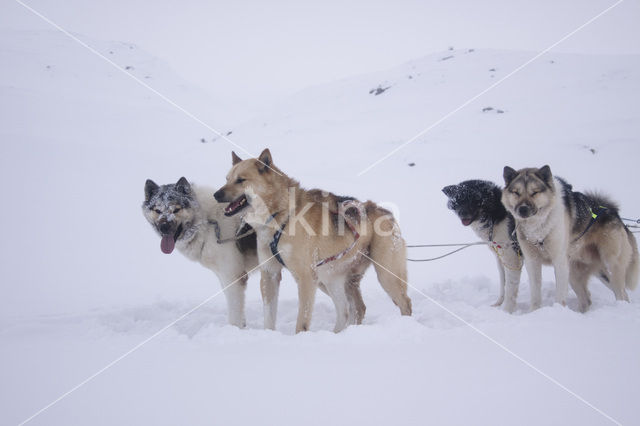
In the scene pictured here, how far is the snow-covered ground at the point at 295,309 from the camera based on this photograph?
74.0 inches

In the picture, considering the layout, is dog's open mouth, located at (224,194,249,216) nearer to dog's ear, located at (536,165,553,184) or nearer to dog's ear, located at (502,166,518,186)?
dog's ear, located at (502,166,518,186)

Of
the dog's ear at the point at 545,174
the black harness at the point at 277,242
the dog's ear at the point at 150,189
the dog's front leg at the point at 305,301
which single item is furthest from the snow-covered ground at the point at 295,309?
the dog's ear at the point at 545,174

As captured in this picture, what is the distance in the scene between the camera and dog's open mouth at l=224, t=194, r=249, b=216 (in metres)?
3.62

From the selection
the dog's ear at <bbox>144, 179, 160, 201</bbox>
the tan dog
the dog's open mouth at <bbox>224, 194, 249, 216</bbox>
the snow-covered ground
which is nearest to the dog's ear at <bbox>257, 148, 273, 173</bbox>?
the tan dog

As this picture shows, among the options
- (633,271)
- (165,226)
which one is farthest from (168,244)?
(633,271)

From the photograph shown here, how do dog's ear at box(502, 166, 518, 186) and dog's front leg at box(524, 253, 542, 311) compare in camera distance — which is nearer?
dog's front leg at box(524, 253, 542, 311)

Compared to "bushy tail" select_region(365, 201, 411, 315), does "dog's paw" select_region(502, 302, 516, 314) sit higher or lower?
lower

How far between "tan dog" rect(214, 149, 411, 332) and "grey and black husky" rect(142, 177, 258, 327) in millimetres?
323

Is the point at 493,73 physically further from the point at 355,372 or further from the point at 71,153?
the point at 355,372

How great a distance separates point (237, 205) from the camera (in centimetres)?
366

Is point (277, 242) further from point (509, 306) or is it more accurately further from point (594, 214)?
point (594, 214)

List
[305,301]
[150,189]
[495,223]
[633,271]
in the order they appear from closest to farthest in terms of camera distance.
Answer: [305,301], [150,189], [633,271], [495,223]

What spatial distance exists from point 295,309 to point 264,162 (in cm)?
203

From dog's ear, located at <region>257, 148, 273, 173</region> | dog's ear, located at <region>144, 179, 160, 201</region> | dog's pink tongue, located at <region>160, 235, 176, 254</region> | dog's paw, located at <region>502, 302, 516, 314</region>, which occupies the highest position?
dog's ear, located at <region>257, 148, 273, 173</region>
